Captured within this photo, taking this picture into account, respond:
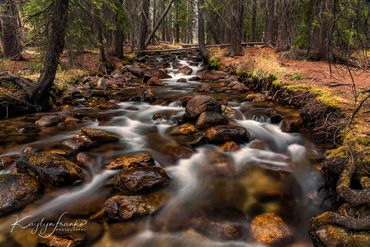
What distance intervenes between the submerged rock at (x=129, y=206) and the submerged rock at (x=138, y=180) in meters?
0.19

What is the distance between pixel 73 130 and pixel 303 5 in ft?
45.5

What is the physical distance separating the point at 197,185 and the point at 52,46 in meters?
6.06

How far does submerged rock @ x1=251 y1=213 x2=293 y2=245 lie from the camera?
409cm

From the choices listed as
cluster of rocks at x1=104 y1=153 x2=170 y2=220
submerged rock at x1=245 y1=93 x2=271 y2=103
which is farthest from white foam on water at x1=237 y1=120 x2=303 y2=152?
cluster of rocks at x1=104 y1=153 x2=170 y2=220

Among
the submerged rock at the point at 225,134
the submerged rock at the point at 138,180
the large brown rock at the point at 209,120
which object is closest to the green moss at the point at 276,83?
the large brown rock at the point at 209,120

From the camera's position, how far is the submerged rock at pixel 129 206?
4.45 m

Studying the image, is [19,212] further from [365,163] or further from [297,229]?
[365,163]

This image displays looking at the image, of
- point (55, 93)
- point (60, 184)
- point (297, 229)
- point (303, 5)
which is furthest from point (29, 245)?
point (303, 5)

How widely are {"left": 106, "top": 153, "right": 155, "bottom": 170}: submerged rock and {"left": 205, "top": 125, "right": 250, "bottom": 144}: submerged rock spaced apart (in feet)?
5.45

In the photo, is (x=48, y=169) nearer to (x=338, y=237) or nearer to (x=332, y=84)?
(x=338, y=237)

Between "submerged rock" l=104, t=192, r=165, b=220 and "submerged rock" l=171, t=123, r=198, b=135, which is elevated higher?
"submerged rock" l=171, t=123, r=198, b=135

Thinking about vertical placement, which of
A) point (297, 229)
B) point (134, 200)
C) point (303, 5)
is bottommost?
point (297, 229)

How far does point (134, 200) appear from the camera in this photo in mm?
4645

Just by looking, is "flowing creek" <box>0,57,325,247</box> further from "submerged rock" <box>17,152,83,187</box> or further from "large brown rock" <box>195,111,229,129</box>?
"large brown rock" <box>195,111,229,129</box>
